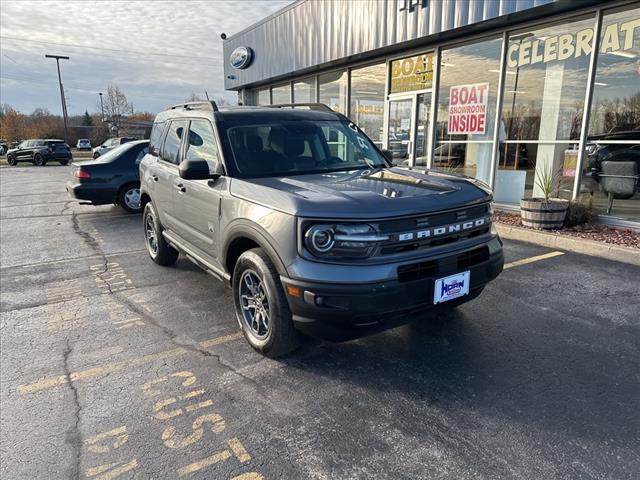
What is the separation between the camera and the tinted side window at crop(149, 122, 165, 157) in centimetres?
555

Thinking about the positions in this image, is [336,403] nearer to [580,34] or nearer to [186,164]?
[186,164]

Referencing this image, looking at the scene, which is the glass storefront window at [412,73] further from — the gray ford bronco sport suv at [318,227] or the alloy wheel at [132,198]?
the alloy wheel at [132,198]

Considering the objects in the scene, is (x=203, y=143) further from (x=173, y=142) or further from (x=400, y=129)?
(x=400, y=129)

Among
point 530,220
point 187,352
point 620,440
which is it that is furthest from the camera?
point 530,220

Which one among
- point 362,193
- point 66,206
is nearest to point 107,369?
point 362,193

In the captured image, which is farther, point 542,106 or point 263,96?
point 263,96

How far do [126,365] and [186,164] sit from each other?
1.64 metres

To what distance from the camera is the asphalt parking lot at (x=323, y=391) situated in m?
2.33

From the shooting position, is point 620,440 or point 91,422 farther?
point 91,422

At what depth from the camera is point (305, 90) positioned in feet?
49.2

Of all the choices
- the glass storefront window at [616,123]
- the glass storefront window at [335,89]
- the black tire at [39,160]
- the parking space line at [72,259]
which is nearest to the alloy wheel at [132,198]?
the parking space line at [72,259]

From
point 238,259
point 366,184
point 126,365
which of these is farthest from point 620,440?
point 126,365

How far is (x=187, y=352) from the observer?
139 inches

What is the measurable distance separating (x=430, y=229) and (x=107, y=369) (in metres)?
2.61
